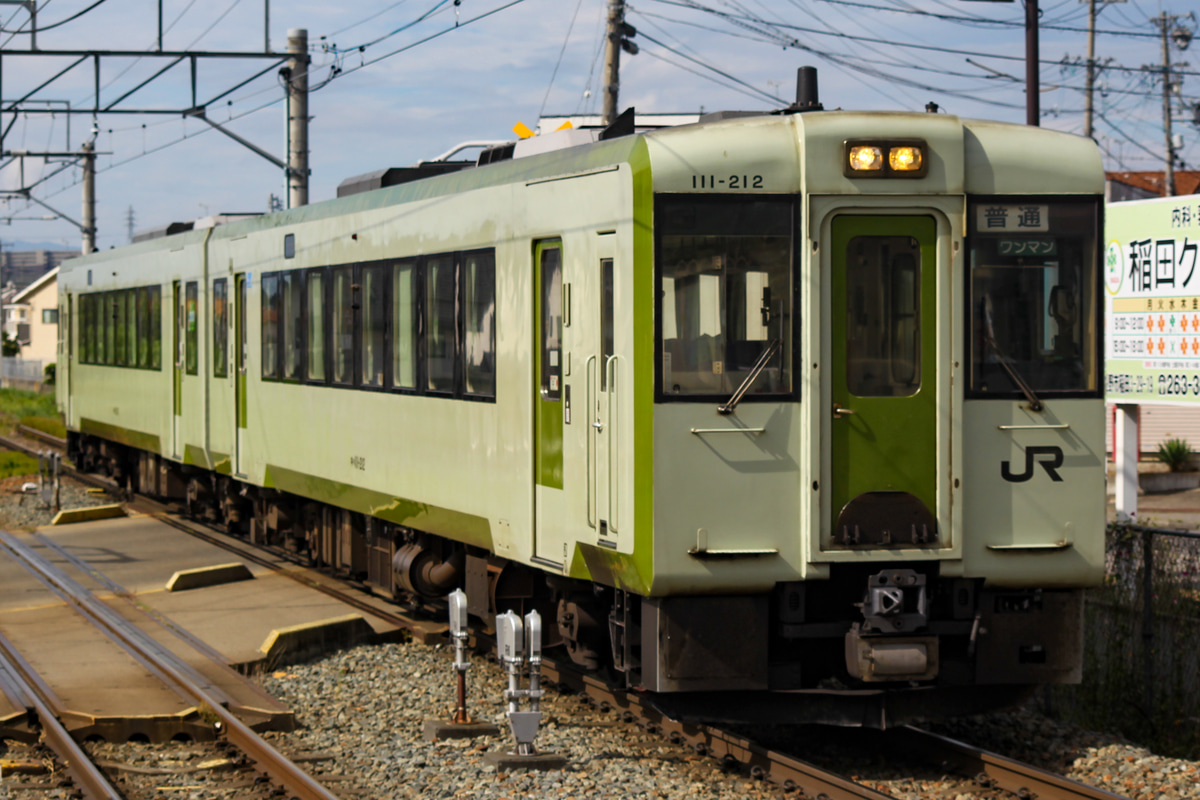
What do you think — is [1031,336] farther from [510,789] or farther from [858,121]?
[510,789]

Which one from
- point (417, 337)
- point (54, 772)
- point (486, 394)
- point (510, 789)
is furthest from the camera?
point (417, 337)

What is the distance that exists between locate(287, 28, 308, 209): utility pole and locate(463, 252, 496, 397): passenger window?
9768mm

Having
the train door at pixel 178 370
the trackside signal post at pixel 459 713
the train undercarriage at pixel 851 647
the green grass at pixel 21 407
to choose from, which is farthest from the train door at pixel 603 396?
the green grass at pixel 21 407

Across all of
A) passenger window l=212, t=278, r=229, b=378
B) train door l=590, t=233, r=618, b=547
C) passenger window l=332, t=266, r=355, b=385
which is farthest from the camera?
passenger window l=212, t=278, r=229, b=378

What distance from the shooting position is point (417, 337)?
426 inches

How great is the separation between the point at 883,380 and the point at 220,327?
9817 millimetres

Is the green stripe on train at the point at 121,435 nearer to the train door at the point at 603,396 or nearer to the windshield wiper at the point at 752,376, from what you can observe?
the train door at the point at 603,396

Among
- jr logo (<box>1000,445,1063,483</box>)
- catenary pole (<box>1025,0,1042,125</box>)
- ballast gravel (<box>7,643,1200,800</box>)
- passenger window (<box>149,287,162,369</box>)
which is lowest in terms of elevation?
ballast gravel (<box>7,643,1200,800</box>)

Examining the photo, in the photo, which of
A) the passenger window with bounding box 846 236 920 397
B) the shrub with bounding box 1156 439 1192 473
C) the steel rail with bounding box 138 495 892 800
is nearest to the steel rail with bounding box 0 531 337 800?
the steel rail with bounding box 138 495 892 800

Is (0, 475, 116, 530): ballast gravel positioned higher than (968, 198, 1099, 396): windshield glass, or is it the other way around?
(968, 198, 1099, 396): windshield glass

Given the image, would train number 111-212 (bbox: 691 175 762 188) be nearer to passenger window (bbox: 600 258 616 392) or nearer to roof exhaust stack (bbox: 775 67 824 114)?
passenger window (bbox: 600 258 616 392)

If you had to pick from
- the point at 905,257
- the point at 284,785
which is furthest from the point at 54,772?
the point at 905,257

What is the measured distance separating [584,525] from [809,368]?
5.03ft

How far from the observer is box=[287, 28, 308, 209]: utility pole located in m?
19.3
